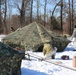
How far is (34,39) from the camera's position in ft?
47.2

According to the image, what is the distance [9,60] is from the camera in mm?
6316

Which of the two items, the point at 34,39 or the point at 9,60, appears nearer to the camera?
the point at 9,60

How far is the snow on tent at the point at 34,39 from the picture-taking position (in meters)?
14.2

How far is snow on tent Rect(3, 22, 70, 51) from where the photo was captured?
→ 46.5ft

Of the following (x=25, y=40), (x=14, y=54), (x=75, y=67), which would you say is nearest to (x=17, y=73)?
(x=14, y=54)

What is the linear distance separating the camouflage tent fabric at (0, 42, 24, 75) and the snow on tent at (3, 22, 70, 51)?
747cm

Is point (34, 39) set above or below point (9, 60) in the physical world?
above

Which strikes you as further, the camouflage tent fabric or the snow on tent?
the snow on tent

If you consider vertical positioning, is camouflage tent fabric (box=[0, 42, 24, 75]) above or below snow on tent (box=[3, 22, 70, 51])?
below

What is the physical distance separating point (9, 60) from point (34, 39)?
8.10m

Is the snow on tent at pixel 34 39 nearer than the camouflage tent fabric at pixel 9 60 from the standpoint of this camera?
No

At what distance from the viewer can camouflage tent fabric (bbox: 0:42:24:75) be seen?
6.18m

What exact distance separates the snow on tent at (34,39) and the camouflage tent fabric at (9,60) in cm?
747

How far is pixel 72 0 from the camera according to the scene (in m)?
42.7
